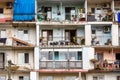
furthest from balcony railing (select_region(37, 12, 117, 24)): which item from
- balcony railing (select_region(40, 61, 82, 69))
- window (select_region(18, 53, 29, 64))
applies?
balcony railing (select_region(40, 61, 82, 69))

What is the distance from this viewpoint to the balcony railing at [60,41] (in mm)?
58569

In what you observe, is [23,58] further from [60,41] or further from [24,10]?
[24,10]

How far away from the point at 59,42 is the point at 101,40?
4707mm

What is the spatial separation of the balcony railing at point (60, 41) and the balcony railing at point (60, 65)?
80.1 inches

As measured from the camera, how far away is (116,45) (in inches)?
2277

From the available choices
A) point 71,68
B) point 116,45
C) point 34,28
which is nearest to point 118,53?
point 116,45

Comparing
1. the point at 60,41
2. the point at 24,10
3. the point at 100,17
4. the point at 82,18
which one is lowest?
the point at 60,41

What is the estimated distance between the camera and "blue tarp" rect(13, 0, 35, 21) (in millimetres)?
58594

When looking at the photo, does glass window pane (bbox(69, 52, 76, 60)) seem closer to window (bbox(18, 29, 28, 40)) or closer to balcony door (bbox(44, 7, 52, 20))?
balcony door (bbox(44, 7, 52, 20))

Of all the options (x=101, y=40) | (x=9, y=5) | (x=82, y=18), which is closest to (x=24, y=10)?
(x=9, y=5)

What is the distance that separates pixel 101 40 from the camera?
5897 centimetres

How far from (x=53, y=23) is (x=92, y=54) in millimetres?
5504

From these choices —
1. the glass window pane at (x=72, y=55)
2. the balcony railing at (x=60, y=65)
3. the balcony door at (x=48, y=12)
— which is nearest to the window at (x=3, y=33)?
the balcony door at (x=48, y=12)

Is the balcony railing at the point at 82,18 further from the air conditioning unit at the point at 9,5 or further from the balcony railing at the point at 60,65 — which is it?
the balcony railing at the point at 60,65
